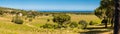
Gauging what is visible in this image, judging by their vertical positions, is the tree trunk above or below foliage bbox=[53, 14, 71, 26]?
above

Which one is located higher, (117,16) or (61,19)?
(117,16)

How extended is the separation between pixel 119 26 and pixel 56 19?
7531 cm

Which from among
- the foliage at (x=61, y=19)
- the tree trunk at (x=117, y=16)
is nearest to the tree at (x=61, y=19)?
the foliage at (x=61, y=19)

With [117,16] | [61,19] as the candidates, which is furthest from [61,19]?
[117,16]

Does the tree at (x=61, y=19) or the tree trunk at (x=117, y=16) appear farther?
the tree at (x=61, y=19)

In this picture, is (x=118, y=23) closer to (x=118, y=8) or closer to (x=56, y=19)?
(x=118, y=8)

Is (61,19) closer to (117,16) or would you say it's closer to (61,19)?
(61,19)

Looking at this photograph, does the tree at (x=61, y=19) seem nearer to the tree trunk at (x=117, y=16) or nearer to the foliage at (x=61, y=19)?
the foliage at (x=61, y=19)

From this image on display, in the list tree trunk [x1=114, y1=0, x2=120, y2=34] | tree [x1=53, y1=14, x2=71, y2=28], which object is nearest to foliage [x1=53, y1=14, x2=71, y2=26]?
tree [x1=53, y1=14, x2=71, y2=28]

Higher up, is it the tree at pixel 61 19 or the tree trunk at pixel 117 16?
the tree trunk at pixel 117 16

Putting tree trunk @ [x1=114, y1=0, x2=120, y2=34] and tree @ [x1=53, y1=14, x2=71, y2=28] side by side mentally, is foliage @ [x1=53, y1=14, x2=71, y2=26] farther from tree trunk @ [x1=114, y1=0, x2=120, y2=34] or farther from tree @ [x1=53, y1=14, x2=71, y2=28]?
tree trunk @ [x1=114, y1=0, x2=120, y2=34]

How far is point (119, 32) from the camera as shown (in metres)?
8.52

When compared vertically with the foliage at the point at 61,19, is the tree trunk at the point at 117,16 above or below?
above

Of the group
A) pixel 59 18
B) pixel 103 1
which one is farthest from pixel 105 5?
pixel 59 18
